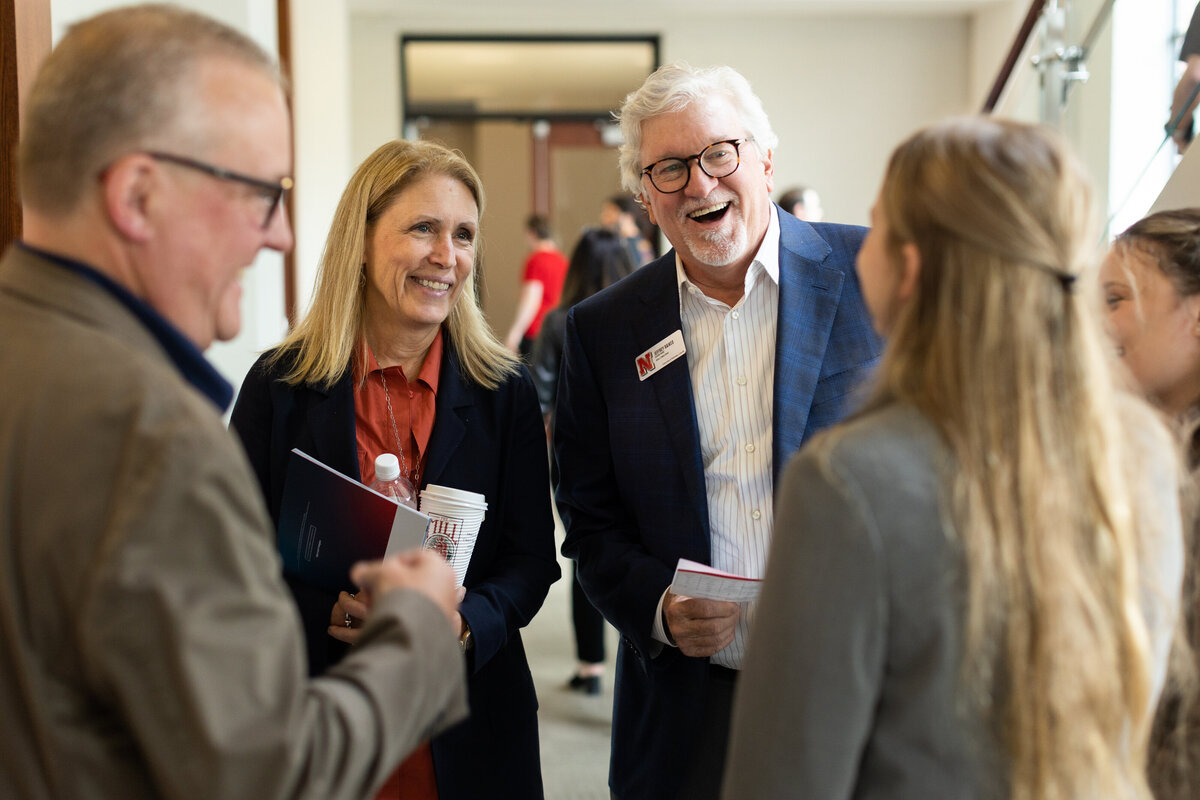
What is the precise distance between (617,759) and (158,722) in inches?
50.2

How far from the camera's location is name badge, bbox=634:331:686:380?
6.58 feet

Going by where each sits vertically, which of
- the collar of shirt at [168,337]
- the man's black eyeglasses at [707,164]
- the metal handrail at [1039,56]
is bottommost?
the collar of shirt at [168,337]

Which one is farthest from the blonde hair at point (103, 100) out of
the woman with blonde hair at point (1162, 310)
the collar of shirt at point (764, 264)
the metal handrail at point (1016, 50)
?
the metal handrail at point (1016, 50)

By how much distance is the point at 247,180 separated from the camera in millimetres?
1062

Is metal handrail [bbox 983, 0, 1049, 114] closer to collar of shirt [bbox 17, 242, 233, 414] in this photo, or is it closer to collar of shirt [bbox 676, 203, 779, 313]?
collar of shirt [bbox 676, 203, 779, 313]

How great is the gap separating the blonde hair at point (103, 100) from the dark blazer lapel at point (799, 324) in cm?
116

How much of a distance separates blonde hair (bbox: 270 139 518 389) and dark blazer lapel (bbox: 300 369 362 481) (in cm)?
3

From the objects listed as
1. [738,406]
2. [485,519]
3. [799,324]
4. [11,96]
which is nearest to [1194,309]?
[799,324]

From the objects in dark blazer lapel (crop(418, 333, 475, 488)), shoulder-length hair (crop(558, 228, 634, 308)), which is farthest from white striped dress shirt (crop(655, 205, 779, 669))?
shoulder-length hair (crop(558, 228, 634, 308))

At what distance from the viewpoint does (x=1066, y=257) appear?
1053 millimetres

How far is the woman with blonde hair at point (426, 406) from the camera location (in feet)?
6.18

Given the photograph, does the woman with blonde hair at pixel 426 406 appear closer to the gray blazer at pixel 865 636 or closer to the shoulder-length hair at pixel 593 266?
the gray blazer at pixel 865 636

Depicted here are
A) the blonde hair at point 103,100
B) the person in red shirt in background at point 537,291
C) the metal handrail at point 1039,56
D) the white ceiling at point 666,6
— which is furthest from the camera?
the white ceiling at point 666,6

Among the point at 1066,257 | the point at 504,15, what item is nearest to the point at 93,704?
the point at 1066,257
